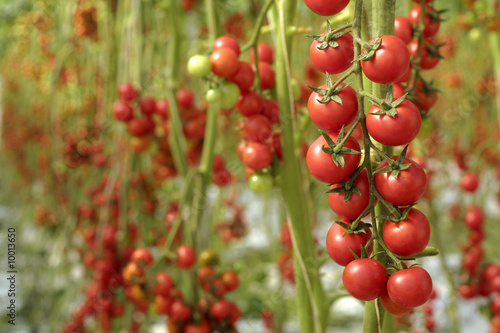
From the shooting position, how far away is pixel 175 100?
69 centimetres

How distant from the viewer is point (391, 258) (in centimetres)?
27

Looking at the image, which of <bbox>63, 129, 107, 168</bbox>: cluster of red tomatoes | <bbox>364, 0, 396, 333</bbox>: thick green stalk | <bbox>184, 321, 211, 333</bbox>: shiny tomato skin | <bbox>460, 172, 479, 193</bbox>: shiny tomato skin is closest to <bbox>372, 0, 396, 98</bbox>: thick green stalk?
<bbox>364, 0, 396, 333</bbox>: thick green stalk

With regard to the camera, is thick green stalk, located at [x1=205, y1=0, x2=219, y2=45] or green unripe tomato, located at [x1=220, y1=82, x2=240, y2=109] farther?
thick green stalk, located at [x1=205, y1=0, x2=219, y2=45]

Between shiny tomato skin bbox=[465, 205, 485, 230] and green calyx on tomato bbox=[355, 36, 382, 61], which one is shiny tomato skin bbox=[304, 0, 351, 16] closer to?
green calyx on tomato bbox=[355, 36, 382, 61]

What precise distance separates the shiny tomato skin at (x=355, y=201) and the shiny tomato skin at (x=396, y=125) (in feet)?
0.09

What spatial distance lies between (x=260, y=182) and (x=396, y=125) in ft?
0.67

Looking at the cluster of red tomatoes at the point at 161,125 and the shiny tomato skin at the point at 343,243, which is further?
the cluster of red tomatoes at the point at 161,125

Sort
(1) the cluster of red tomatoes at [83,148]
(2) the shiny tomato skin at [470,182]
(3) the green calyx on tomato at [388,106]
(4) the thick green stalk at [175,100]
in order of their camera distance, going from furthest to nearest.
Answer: (1) the cluster of red tomatoes at [83,148]
(2) the shiny tomato skin at [470,182]
(4) the thick green stalk at [175,100]
(3) the green calyx on tomato at [388,106]

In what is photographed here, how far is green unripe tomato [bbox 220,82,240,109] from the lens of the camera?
0.42 meters

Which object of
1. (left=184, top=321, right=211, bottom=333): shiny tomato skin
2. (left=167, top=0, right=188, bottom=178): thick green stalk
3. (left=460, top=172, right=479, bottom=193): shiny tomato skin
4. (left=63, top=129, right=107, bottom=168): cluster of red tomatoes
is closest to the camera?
(left=184, top=321, right=211, bottom=333): shiny tomato skin

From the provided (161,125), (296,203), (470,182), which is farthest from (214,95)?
(470,182)

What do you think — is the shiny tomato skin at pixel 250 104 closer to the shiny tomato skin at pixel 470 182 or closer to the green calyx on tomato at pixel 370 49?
the green calyx on tomato at pixel 370 49

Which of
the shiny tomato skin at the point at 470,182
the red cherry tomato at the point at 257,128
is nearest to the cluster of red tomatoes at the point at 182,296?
the red cherry tomato at the point at 257,128

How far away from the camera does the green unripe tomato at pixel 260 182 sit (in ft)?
1.41
